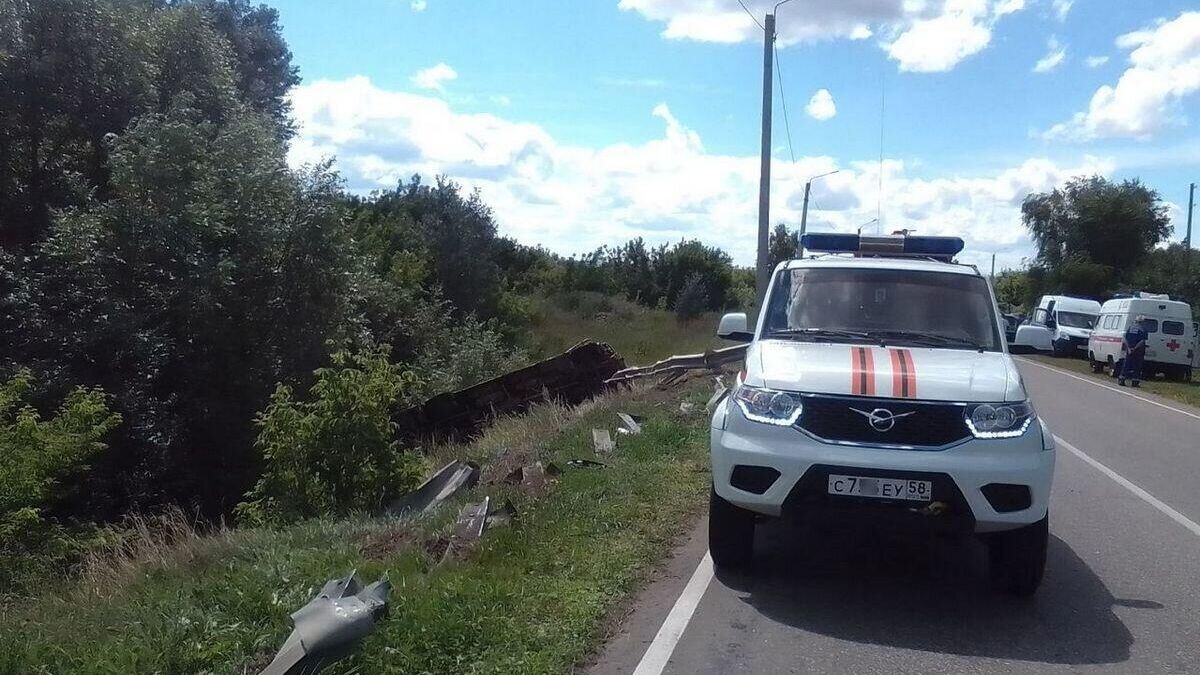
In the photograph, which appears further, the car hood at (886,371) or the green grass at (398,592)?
the car hood at (886,371)

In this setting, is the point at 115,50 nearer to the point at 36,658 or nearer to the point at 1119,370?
the point at 36,658

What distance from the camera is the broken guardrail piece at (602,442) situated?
1070 centimetres

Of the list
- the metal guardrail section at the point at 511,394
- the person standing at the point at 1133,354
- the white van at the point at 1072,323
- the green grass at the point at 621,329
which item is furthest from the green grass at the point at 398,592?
the white van at the point at 1072,323

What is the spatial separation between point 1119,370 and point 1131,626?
2502 centimetres

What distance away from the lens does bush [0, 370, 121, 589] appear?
9.38 meters

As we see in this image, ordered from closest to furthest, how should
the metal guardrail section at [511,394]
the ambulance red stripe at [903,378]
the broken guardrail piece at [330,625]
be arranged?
the broken guardrail piece at [330,625]
the ambulance red stripe at [903,378]
the metal guardrail section at [511,394]

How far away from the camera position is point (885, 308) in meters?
7.11

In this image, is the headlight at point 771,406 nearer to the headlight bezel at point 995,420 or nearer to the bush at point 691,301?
the headlight bezel at point 995,420

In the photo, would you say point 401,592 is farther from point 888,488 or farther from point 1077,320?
point 1077,320

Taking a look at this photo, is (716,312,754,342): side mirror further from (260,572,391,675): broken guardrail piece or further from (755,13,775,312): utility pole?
(755,13,775,312): utility pole

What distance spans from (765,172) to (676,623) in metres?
16.3

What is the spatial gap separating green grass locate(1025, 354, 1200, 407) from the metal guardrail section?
817 cm

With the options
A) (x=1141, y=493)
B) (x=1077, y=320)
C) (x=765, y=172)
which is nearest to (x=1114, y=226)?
(x=1077, y=320)

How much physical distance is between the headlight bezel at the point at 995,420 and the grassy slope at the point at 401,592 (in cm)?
223
